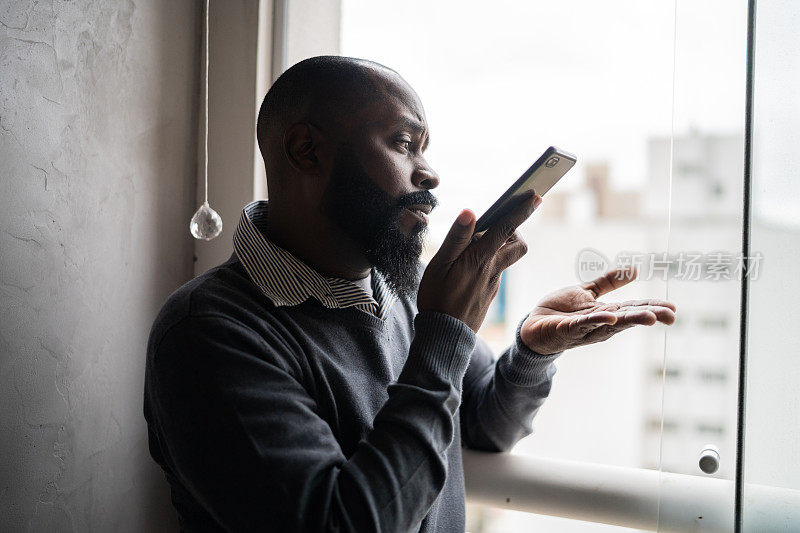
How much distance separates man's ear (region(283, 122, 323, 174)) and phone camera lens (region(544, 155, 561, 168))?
0.31 meters

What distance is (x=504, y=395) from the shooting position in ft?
3.15

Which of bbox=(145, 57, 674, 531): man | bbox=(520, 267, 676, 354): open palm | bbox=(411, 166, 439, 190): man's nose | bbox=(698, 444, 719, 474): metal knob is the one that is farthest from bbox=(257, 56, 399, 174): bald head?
bbox=(698, 444, 719, 474): metal knob

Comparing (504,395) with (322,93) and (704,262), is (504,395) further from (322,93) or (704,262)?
(322,93)

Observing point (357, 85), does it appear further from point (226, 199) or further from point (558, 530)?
point (558, 530)

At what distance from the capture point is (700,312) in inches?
32.2

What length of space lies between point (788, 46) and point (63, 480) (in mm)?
1150

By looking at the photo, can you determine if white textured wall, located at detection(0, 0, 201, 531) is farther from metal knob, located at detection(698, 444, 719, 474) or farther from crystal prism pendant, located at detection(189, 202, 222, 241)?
metal knob, located at detection(698, 444, 719, 474)

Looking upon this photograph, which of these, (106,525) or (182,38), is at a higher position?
(182,38)

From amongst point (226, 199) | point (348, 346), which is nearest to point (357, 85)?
point (348, 346)

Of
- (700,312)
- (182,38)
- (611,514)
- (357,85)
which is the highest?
(182,38)

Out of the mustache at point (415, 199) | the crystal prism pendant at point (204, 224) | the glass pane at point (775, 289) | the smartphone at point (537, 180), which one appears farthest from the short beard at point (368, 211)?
the glass pane at point (775, 289)

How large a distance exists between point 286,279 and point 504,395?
0.42 metres

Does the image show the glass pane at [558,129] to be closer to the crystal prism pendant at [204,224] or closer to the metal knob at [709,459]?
the metal knob at [709,459]

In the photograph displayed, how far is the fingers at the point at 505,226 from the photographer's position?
2.42 ft
